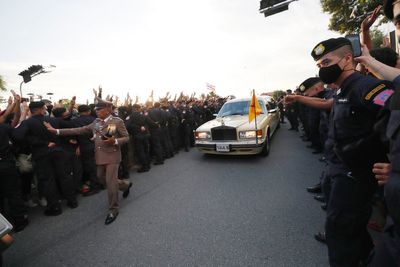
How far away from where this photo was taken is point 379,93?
1.66m

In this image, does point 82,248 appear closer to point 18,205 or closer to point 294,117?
point 18,205

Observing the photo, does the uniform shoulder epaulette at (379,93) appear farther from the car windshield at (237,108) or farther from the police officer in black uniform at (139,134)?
the car windshield at (237,108)

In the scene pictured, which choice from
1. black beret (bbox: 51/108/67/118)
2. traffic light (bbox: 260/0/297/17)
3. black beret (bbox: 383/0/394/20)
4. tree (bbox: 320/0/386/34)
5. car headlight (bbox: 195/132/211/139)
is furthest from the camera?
tree (bbox: 320/0/386/34)

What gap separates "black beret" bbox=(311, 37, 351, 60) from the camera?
2.04m

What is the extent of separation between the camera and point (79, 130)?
4531 millimetres

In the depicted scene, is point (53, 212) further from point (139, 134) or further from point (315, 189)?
point (315, 189)

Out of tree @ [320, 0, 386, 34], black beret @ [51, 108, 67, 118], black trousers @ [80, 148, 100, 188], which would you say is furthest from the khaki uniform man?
tree @ [320, 0, 386, 34]

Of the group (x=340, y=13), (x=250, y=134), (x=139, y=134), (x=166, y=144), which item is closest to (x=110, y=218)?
(x=139, y=134)

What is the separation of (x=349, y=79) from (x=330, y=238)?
1351 mm

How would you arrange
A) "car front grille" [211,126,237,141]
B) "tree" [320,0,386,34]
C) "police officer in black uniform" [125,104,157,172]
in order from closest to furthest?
1. "car front grille" [211,126,237,141]
2. "police officer in black uniform" [125,104,157,172]
3. "tree" [320,0,386,34]

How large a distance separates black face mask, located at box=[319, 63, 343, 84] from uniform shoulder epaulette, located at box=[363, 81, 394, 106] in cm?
38

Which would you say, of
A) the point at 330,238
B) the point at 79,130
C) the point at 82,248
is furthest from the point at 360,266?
the point at 79,130

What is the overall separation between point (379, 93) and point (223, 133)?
516 centimetres

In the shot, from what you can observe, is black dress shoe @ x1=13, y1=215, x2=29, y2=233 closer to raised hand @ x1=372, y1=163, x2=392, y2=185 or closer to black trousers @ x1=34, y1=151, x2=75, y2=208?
black trousers @ x1=34, y1=151, x2=75, y2=208
